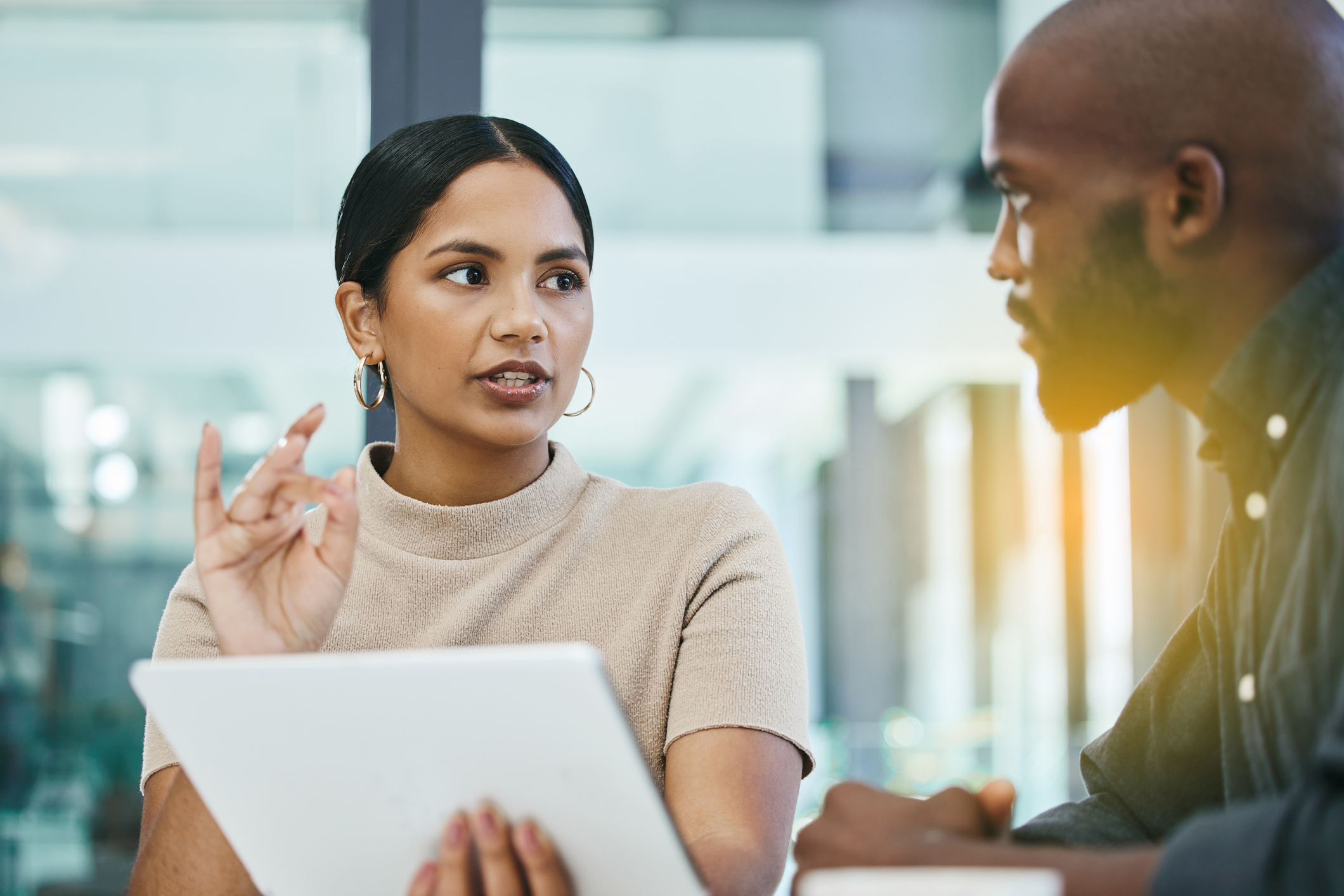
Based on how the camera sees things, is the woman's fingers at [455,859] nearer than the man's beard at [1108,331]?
Yes

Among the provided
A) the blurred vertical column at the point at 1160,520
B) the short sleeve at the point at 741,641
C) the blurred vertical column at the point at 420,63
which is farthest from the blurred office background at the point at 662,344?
the short sleeve at the point at 741,641

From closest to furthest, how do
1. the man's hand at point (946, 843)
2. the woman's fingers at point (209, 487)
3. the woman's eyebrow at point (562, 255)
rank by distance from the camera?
the man's hand at point (946, 843), the woman's fingers at point (209, 487), the woman's eyebrow at point (562, 255)

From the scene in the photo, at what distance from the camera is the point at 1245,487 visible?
91 centimetres

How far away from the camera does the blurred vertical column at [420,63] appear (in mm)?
1638

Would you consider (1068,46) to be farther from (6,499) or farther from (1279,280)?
(6,499)

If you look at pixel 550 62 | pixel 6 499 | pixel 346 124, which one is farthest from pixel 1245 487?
pixel 6 499

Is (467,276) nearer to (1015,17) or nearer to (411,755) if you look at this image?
(411,755)

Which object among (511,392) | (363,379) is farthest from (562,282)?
(363,379)

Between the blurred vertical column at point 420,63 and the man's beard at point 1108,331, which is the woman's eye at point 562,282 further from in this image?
the man's beard at point 1108,331

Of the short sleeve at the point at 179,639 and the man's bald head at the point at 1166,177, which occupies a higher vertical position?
the man's bald head at the point at 1166,177

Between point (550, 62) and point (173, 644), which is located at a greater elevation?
point (550, 62)

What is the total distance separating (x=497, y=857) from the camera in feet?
2.59

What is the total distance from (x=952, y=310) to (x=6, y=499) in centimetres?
235

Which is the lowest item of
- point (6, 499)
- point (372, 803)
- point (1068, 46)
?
point (6, 499)
